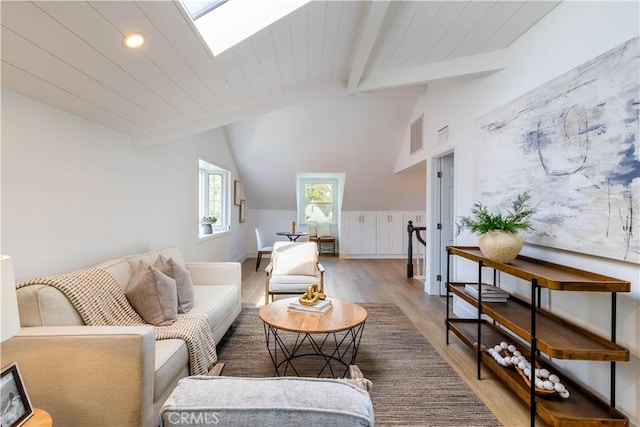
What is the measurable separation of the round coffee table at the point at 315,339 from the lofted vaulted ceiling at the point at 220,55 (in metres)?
1.81

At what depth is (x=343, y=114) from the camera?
5.33m

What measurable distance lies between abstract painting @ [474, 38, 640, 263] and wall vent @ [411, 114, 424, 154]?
237 cm

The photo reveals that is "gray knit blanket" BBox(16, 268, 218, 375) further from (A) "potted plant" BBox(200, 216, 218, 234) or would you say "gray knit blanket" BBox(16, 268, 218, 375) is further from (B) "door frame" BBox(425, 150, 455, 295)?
(B) "door frame" BBox(425, 150, 455, 295)

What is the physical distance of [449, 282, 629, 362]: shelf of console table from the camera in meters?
1.46

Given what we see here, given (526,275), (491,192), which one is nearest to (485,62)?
(491,192)

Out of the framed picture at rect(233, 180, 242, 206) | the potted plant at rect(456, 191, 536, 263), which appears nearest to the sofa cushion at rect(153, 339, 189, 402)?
the potted plant at rect(456, 191, 536, 263)

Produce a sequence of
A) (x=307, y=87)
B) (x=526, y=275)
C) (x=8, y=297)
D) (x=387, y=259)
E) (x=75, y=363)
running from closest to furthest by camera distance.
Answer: (x=8, y=297) → (x=75, y=363) → (x=526, y=275) → (x=307, y=87) → (x=387, y=259)

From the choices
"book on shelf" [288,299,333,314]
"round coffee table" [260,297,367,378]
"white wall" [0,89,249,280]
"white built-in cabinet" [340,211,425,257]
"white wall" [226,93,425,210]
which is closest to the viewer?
"white wall" [0,89,249,280]

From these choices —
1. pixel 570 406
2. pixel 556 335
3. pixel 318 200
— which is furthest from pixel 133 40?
pixel 318 200

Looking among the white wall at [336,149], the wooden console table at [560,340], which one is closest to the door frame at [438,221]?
the white wall at [336,149]

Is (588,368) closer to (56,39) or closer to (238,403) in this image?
(238,403)

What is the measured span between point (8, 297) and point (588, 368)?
2.82m

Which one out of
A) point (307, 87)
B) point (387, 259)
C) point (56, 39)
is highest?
point (307, 87)

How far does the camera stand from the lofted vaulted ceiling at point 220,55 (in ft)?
4.64
